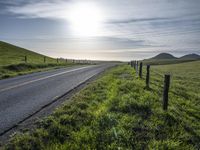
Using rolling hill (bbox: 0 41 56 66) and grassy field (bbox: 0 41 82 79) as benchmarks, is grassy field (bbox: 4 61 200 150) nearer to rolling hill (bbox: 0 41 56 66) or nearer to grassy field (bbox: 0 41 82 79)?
grassy field (bbox: 0 41 82 79)

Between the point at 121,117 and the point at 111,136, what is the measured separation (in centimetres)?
146

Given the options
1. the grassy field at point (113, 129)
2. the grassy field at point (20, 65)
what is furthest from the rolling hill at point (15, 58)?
the grassy field at point (113, 129)

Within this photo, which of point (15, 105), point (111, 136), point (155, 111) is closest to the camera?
point (111, 136)

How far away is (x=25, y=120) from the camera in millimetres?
6125

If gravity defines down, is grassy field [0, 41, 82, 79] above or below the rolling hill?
below

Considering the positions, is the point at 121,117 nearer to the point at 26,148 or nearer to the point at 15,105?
the point at 26,148

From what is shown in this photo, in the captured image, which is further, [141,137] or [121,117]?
[121,117]

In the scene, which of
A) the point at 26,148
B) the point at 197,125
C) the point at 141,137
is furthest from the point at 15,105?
the point at 197,125

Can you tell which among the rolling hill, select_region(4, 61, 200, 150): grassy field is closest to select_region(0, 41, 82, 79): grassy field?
the rolling hill

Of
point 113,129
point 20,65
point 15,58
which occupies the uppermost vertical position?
point 15,58

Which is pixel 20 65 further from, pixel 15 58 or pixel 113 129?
pixel 113 129

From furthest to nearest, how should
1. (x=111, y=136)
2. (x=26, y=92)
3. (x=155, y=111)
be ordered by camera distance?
1. (x=26, y=92)
2. (x=155, y=111)
3. (x=111, y=136)

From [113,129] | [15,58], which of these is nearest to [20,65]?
[15,58]

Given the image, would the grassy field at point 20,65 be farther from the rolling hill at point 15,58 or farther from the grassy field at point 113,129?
the grassy field at point 113,129
